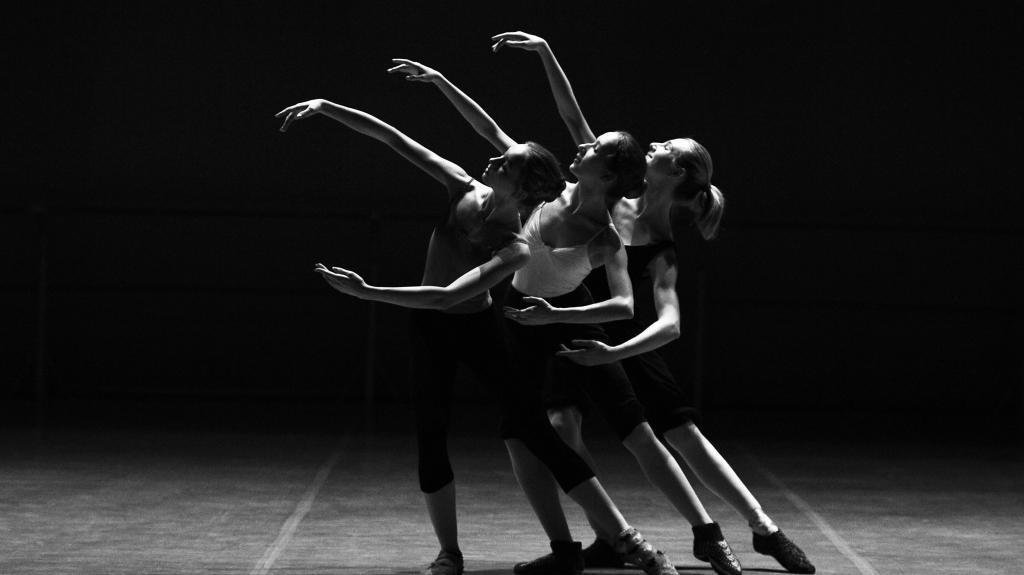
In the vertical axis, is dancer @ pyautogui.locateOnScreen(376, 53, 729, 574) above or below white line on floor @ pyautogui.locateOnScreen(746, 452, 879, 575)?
above

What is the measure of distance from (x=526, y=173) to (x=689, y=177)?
65cm

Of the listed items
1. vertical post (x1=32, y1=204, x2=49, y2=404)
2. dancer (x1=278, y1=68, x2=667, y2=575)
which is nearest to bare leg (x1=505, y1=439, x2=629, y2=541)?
dancer (x1=278, y1=68, x2=667, y2=575)

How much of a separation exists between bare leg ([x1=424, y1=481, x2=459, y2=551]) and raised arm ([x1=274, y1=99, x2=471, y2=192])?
0.89m

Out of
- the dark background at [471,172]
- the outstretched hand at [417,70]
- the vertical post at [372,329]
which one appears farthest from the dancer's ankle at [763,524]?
the dark background at [471,172]

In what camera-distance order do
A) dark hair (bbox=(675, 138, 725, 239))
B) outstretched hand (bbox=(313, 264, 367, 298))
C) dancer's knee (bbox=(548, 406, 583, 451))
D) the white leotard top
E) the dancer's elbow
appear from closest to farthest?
outstretched hand (bbox=(313, 264, 367, 298)) < the dancer's elbow < the white leotard top < dark hair (bbox=(675, 138, 725, 239)) < dancer's knee (bbox=(548, 406, 583, 451))

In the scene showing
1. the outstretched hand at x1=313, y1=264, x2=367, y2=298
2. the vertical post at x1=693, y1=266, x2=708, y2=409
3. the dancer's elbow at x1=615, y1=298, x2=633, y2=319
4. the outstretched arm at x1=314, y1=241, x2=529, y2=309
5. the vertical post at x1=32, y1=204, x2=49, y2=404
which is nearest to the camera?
the outstretched hand at x1=313, y1=264, x2=367, y2=298

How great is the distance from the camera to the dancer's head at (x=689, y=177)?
4348mm

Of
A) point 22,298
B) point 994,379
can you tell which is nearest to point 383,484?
point 22,298

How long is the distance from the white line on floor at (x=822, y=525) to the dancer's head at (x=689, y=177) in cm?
120

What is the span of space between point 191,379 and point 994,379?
574cm

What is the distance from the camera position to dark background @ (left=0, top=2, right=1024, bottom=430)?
9.96m

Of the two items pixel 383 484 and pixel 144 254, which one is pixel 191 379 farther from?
pixel 383 484

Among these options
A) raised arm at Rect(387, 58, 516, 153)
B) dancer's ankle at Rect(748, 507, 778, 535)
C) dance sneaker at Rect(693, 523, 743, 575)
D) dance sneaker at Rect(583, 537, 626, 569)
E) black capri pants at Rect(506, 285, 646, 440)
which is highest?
raised arm at Rect(387, 58, 516, 153)

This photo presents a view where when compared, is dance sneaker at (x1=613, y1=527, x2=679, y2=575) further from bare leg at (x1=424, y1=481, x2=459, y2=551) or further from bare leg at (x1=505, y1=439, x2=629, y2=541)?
bare leg at (x1=424, y1=481, x2=459, y2=551)
